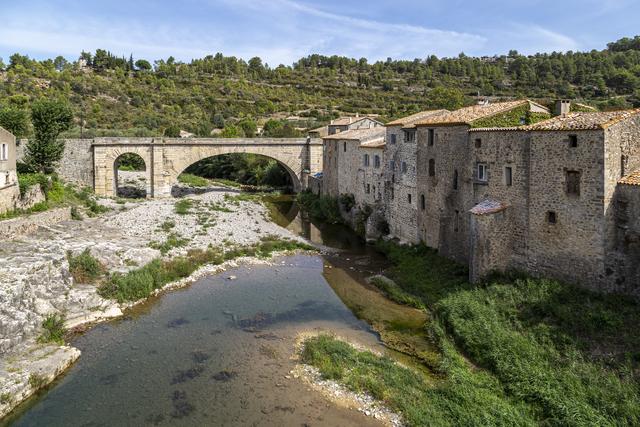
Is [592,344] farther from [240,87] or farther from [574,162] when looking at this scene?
[240,87]

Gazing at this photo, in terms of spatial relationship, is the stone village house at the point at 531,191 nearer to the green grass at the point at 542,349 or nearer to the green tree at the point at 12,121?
the green grass at the point at 542,349

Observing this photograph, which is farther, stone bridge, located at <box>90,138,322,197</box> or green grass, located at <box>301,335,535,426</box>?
stone bridge, located at <box>90,138,322,197</box>

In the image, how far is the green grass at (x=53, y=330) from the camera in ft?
56.9

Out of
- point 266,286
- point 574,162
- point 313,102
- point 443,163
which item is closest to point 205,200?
point 266,286

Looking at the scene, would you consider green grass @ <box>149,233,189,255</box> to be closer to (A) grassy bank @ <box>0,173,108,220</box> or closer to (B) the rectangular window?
(A) grassy bank @ <box>0,173,108,220</box>

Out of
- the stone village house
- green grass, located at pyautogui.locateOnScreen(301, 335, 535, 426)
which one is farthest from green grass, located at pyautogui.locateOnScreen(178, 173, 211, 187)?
green grass, located at pyautogui.locateOnScreen(301, 335, 535, 426)

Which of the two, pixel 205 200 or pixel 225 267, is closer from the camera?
pixel 225 267

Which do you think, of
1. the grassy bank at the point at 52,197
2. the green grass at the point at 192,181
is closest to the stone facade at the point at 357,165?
the grassy bank at the point at 52,197

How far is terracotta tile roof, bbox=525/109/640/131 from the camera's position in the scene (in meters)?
17.0

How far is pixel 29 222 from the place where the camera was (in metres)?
26.7

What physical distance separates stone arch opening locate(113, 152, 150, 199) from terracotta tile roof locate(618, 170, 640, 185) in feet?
140

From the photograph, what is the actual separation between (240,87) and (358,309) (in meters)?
108

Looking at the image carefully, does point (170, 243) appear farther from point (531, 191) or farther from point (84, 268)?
point (531, 191)

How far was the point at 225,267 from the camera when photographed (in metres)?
27.7
